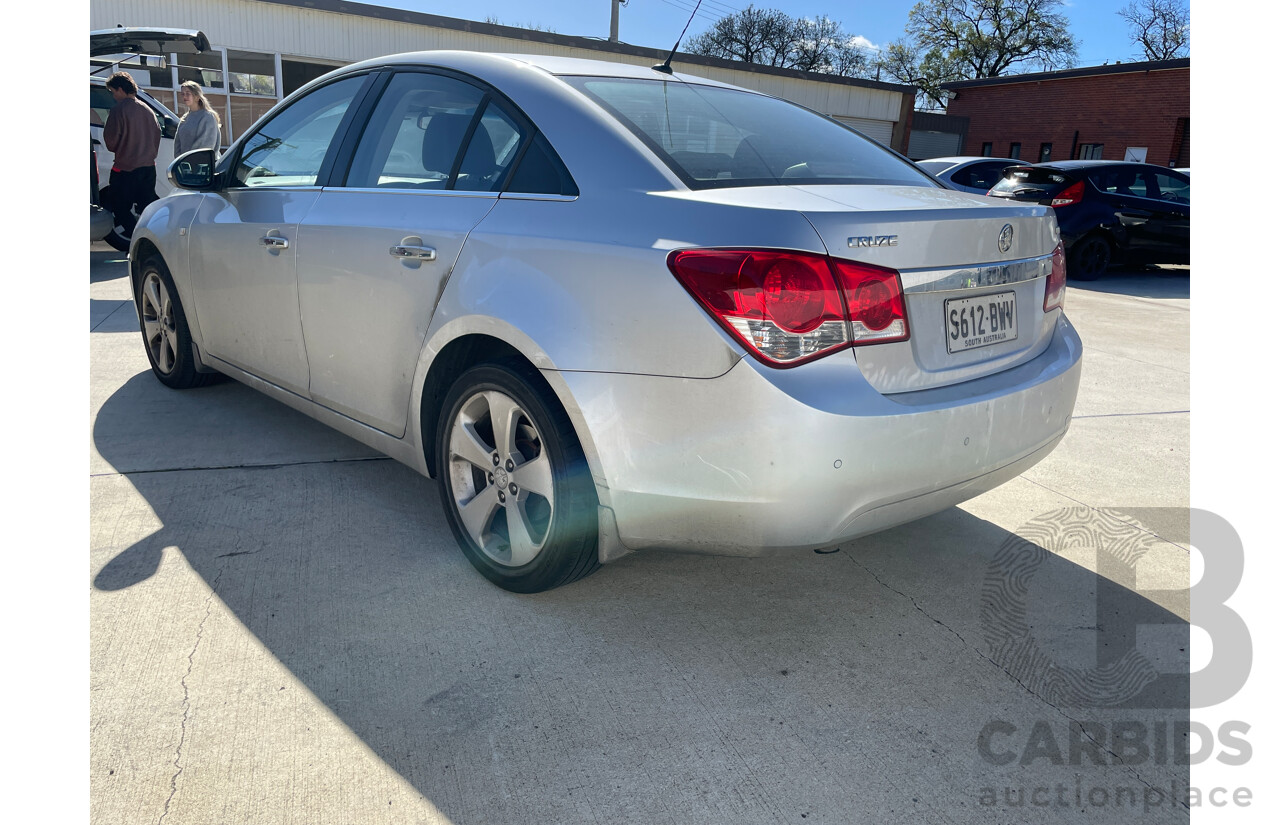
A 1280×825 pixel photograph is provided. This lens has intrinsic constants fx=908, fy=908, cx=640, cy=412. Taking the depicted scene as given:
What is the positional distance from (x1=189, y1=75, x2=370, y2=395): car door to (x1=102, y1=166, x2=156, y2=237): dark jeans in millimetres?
6278

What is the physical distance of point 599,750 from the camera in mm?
2070

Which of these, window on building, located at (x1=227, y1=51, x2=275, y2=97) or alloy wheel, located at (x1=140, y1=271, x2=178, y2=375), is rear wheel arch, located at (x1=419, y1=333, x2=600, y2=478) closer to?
alloy wheel, located at (x1=140, y1=271, x2=178, y2=375)

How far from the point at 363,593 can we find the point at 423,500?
0.76 m

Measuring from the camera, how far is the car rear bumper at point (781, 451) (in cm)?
206

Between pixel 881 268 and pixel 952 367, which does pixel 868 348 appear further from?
pixel 952 367

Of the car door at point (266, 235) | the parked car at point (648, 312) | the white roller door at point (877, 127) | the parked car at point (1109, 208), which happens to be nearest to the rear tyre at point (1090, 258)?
the parked car at point (1109, 208)

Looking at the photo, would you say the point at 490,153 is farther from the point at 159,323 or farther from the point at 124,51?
the point at 124,51

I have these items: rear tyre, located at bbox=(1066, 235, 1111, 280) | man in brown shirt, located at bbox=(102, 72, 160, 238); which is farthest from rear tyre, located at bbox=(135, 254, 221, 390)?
Result: rear tyre, located at bbox=(1066, 235, 1111, 280)

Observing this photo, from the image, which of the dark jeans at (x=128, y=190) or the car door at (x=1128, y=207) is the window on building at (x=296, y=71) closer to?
the dark jeans at (x=128, y=190)

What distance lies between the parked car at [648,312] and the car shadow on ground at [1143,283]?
8.66 m

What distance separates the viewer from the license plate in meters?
2.35

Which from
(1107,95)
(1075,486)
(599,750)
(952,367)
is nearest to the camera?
(599,750)

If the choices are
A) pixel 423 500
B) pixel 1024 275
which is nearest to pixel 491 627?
pixel 423 500

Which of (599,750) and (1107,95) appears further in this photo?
(1107,95)
